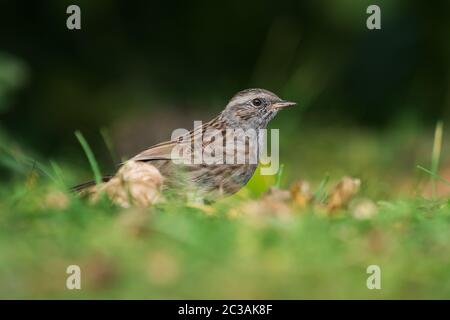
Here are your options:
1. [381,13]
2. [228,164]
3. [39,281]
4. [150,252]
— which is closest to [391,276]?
[150,252]

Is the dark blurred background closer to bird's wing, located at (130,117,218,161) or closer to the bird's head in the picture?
the bird's head

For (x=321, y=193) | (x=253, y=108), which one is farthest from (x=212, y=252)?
(x=253, y=108)

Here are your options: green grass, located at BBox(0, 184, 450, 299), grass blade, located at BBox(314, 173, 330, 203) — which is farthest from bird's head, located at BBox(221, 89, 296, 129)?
green grass, located at BBox(0, 184, 450, 299)

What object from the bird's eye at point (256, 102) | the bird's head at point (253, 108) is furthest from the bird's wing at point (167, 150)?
the bird's eye at point (256, 102)

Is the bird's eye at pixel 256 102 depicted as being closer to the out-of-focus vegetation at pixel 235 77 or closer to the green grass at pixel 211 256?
the out-of-focus vegetation at pixel 235 77

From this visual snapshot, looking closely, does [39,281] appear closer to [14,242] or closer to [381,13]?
[14,242]

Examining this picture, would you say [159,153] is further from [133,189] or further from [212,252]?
[212,252]

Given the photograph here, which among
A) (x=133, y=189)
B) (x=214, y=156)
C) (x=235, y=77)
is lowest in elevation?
(x=133, y=189)

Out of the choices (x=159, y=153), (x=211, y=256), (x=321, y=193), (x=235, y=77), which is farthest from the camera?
(x=235, y=77)
